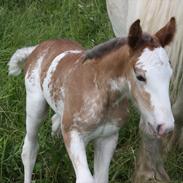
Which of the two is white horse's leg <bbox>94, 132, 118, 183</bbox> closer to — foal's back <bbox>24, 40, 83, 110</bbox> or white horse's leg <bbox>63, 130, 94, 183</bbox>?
white horse's leg <bbox>63, 130, 94, 183</bbox>

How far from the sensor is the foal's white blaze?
8.96 ft

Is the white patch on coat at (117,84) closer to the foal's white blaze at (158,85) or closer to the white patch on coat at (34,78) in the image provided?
the foal's white blaze at (158,85)

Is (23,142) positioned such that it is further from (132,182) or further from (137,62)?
(137,62)

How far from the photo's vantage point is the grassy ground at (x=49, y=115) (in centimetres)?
394

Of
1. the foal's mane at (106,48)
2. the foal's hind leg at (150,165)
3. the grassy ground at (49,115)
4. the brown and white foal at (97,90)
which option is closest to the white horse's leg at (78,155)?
the brown and white foal at (97,90)

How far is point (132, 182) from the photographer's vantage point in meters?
3.99

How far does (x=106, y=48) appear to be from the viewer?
121 inches

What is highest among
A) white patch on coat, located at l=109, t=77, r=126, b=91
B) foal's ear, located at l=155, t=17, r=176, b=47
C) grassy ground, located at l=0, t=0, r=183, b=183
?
foal's ear, located at l=155, t=17, r=176, b=47

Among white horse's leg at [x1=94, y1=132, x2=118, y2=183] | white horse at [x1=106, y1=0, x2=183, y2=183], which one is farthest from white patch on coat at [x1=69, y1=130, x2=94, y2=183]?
white horse at [x1=106, y1=0, x2=183, y2=183]

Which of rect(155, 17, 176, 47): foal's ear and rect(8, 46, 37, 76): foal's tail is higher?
rect(155, 17, 176, 47): foal's ear

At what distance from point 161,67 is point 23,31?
2993 mm

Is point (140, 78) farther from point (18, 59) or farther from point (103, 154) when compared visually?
point (18, 59)

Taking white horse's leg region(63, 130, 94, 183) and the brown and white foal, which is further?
white horse's leg region(63, 130, 94, 183)

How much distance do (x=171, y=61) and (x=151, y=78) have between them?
92cm
